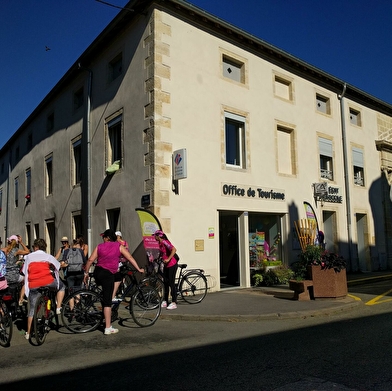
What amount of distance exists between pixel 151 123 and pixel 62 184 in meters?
7.49

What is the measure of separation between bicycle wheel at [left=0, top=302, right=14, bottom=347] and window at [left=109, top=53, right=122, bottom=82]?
914cm

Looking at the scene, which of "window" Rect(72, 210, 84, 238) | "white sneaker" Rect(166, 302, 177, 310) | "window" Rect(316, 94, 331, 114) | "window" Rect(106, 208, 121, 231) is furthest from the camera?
"window" Rect(316, 94, 331, 114)

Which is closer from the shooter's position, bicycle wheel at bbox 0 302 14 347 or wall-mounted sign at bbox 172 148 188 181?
bicycle wheel at bbox 0 302 14 347

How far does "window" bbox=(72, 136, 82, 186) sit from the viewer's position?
1577 cm

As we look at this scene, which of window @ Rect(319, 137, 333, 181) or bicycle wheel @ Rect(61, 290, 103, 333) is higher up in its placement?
window @ Rect(319, 137, 333, 181)

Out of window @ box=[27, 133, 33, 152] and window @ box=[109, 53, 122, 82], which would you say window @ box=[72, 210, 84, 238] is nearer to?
window @ box=[109, 53, 122, 82]

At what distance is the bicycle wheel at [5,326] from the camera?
6.02 meters

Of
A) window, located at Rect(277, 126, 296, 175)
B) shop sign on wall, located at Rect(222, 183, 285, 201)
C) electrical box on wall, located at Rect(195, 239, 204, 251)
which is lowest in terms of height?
electrical box on wall, located at Rect(195, 239, 204, 251)

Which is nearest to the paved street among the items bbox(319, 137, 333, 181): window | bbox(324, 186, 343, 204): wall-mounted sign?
bbox(324, 186, 343, 204): wall-mounted sign

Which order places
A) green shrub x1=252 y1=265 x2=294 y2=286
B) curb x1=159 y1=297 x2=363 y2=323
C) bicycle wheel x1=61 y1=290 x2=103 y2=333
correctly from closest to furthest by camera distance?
1. bicycle wheel x1=61 y1=290 x2=103 y2=333
2. curb x1=159 y1=297 x2=363 y2=323
3. green shrub x1=252 y1=265 x2=294 y2=286

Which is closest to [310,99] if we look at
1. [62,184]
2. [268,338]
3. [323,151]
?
[323,151]

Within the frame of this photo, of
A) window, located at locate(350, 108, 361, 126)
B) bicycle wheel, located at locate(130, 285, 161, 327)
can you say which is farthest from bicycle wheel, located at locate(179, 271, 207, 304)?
window, located at locate(350, 108, 361, 126)

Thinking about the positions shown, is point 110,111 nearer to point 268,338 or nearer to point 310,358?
point 268,338

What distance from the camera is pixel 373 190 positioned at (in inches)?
752
